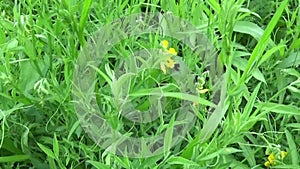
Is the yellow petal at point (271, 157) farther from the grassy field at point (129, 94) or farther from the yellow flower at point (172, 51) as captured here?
the yellow flower at point (172, 51)

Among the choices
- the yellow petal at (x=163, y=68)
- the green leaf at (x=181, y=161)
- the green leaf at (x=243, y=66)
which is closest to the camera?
the green leaf at (x=181, y=161)

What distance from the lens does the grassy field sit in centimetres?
94

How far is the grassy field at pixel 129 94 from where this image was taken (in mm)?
936

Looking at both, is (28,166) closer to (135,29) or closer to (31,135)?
(31,135)

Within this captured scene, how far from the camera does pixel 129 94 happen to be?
95 centimetres

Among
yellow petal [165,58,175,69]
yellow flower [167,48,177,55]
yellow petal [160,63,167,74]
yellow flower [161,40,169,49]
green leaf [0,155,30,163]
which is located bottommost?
green leaf [0,155,30,163]

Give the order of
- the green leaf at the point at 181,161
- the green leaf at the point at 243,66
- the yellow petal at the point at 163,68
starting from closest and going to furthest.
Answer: the green leaf at the point at 181,161 < the yellow petal at the point at 163,68 < the green leaf at the point at 243,66

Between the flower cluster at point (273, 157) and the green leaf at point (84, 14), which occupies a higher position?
the green leaf at point (84, 14)

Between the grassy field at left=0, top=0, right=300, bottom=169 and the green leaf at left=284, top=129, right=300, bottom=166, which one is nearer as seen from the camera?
the grassy field at left=0, top=0, right=300, bottom=169

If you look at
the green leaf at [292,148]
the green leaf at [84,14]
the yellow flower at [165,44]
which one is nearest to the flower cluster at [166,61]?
the yellow flower at [165,44]

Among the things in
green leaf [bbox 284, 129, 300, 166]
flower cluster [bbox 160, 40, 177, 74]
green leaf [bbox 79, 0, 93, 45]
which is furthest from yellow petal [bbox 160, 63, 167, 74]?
green leaf [bbox 284, 129, 300, 166]

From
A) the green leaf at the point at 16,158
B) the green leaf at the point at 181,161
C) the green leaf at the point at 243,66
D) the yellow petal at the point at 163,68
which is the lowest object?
the green leaf at the point at 16,158

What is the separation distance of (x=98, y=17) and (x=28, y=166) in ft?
1.01

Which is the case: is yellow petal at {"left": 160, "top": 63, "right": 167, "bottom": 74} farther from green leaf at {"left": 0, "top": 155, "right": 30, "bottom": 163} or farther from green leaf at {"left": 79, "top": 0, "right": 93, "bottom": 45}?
green leaf at {"left": 0, "top": 155, "right": 30, "bottom": 163}
